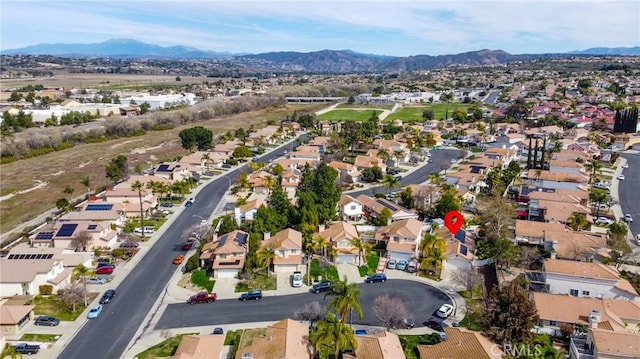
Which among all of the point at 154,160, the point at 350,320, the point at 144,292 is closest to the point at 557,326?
the point at 350,320

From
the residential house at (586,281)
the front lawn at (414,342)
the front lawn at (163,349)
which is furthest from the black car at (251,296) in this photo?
the residential house at (586,281)

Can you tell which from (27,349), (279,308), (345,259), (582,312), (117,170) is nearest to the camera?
(27,349)

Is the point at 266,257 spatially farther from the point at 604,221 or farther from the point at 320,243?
the point at 604,221

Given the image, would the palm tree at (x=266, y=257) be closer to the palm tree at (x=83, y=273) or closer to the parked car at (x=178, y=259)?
the parked car at (x=178, y=259)

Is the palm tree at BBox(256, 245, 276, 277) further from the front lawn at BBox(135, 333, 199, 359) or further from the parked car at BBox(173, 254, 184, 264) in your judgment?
the front lawn at BBox(135, 333, 199, 359)

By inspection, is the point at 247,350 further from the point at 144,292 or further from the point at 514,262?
the point at 514,262

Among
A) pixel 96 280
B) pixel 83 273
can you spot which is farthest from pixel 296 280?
pixel 96 280
